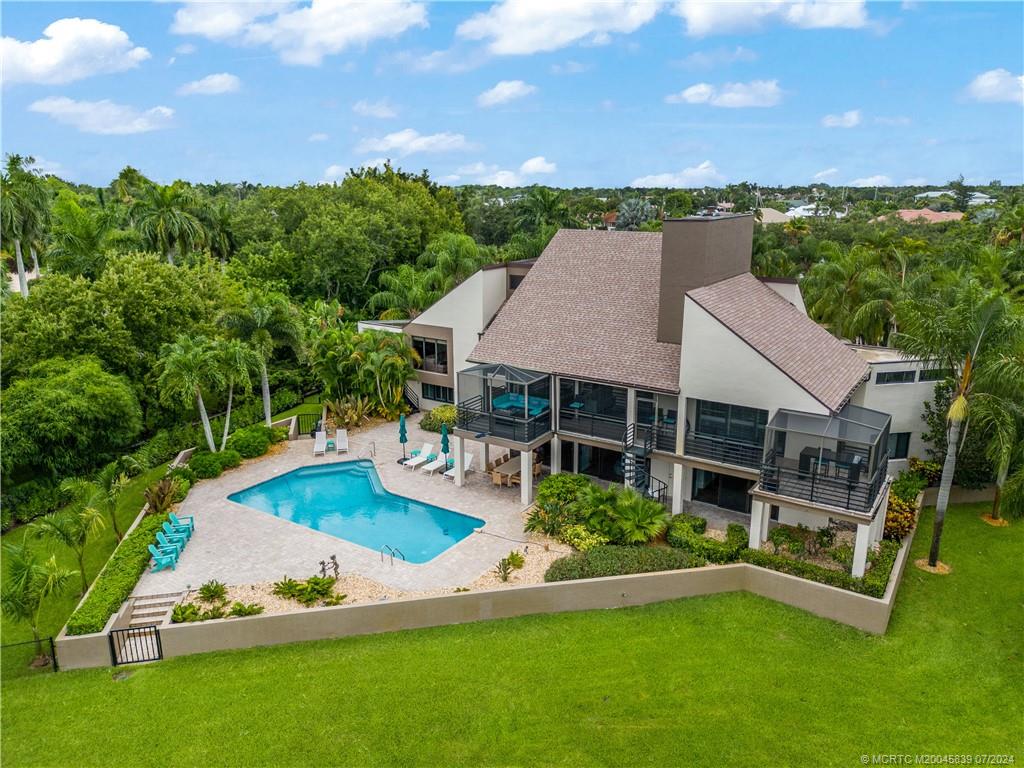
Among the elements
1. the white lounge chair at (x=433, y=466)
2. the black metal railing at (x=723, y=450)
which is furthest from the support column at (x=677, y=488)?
the white lounge chair at (x=433, y=466)

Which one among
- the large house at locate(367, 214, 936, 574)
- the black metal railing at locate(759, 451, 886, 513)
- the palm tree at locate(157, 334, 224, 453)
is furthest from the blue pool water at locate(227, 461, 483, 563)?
the black metal railing at locate(759, 451, 886, 513)

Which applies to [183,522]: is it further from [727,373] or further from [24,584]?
[727,373]

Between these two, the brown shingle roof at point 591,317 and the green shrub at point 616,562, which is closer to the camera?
the green shrub at point 616,562

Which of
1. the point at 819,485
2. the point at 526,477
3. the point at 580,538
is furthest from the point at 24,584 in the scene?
the point at 819,485

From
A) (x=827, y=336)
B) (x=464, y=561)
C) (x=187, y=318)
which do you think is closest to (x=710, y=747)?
A: (x=464, y=561)

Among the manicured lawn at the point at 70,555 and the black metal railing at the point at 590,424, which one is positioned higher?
the black metal railing at the point at 590,424

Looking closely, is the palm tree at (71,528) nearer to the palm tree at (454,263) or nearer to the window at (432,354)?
the window at (432,354)

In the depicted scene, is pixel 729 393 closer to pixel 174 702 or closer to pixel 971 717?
pixel 971 717
